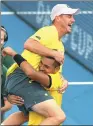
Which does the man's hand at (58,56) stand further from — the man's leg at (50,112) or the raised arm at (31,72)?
the man's leg at (50,112)

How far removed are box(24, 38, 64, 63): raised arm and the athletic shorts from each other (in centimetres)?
17

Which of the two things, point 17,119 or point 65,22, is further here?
point 17,119

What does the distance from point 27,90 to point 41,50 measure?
0.25 metres

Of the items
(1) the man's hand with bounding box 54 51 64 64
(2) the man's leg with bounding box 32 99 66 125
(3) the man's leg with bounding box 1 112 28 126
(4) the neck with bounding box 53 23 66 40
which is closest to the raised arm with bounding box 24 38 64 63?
(1) the man's hand with bounding box 54 51 64 64

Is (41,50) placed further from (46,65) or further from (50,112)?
(50,112)

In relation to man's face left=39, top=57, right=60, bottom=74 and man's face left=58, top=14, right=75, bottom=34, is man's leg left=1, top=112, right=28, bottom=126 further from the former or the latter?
man's face left=58, top=14, right=75, bottom=34

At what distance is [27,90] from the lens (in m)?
4.14

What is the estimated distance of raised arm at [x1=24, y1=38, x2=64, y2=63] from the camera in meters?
4.10

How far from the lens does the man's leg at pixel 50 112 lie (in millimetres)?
4062

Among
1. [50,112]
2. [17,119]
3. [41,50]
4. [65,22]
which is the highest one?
[65,22]

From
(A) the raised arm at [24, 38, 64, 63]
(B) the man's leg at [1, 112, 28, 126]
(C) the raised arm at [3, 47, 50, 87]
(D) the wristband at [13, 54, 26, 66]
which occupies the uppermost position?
(A) the raised arm at [24, 38, 64, 63]

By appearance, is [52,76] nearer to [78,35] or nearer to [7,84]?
[7,84]

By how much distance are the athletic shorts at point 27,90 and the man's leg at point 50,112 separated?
0.03 metres

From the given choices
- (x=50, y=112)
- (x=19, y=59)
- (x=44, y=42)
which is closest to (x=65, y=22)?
(x=44, y=42)
